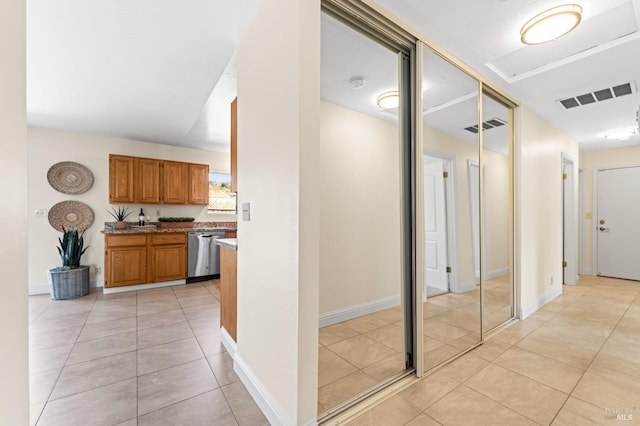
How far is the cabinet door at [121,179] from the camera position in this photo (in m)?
4.50

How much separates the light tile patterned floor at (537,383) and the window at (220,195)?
4763 mm

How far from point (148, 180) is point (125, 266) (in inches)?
59.4

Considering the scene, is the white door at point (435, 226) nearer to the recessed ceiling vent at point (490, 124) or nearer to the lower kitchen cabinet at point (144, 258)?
the recessed ceiling vent at point (490, 124)

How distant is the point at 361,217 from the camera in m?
3.12

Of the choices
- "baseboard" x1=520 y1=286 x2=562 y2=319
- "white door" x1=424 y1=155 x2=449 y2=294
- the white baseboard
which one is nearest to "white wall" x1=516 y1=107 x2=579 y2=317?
"baseboard" x1=520 y1=286 x2=562 y2=319

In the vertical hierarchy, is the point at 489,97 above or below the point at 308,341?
above

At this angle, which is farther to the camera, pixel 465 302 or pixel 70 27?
pixel 465 302

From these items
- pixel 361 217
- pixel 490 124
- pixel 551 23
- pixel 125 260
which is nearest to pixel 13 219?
pixel 361 217

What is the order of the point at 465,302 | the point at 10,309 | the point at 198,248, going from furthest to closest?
the point at 198,248
the point at 465,302
the point at 10,309

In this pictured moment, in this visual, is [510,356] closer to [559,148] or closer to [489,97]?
[489,97]

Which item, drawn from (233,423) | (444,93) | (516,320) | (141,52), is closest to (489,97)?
(444,93)

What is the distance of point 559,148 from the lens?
157 inches

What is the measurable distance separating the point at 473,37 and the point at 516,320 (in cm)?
286

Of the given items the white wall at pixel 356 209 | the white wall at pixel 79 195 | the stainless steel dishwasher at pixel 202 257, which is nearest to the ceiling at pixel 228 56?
the white wall at pixel 356 209
